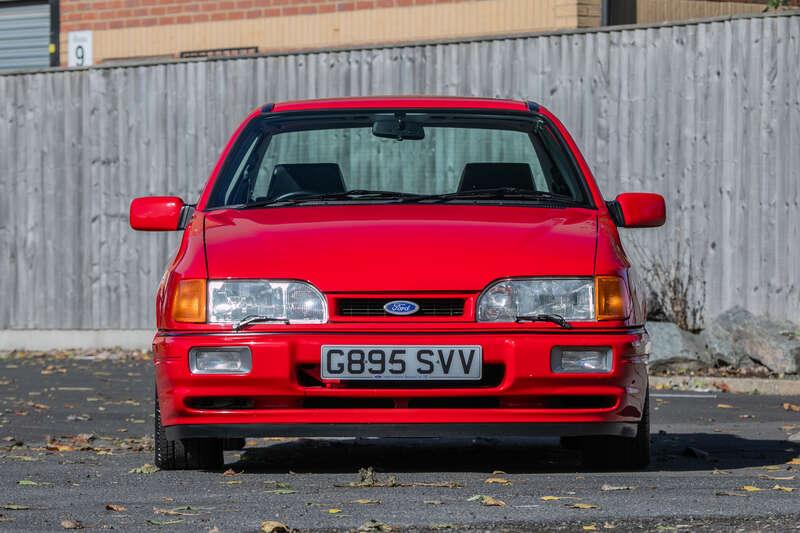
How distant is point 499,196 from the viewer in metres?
7.03

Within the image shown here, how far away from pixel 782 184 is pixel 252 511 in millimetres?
8008

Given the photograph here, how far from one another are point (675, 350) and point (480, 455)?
473cm

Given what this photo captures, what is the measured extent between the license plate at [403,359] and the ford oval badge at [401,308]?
0.13 m

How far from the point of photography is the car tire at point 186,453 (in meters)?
6.83

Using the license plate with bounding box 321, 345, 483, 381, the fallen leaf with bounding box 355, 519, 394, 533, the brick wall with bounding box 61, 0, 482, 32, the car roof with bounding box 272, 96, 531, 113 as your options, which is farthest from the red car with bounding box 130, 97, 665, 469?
the brick wall with bounding box 61, 0, 482, 32

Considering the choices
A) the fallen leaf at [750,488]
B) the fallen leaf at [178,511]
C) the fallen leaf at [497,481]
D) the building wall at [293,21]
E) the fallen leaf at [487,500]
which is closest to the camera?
the fallen leaf at [178,511]

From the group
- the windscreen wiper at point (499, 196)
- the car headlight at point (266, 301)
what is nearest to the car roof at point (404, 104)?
the windscreen wiper at point (499, 196)

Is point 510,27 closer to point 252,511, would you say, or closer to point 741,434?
point 741,434

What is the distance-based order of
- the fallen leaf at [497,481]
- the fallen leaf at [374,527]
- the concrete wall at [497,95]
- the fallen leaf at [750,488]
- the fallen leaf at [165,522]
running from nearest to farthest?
the fallen leaf at [374,527]
the fallen leaf at [165,522]
the fallen leaf at [750,488]
the fallen leaf at [497,481]
the concrete wall at [497,95]

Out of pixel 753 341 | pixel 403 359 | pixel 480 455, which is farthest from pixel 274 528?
pixel 753 341

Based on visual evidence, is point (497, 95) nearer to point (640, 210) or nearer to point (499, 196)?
point (640, 210)

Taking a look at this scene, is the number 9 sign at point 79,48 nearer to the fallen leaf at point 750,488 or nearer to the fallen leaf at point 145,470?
the fallen leaf at point 145,470

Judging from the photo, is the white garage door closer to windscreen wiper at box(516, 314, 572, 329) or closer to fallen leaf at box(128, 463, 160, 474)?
fallen leaf at box(128, 463, 160, 474)

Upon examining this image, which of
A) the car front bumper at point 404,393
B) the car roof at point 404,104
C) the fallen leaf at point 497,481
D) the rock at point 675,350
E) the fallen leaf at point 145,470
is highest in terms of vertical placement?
the car roof at point 404,104
